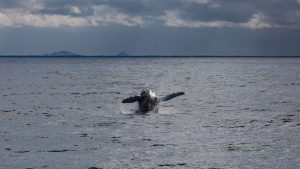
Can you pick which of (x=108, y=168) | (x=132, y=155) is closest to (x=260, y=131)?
(x=132, y=155)

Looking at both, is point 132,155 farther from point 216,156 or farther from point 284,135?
point 284,135

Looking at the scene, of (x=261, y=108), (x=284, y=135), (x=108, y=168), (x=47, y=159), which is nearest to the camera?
(x=108, y=168)

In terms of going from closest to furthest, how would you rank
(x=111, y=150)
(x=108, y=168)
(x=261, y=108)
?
(x=108, y=168), (x=111, y=150), (x=261, y=108)

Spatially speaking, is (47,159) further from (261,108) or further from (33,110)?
(261,108)

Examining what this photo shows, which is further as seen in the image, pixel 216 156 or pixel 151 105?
pixel 151 105

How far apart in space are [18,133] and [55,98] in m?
27.3

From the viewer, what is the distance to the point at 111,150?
2725 cm

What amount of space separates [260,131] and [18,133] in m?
16.8

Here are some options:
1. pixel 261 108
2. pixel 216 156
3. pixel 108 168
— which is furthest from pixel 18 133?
pixel 261 108

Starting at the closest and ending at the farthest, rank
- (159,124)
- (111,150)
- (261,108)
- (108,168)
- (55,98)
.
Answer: (108,168) → (111,150) → (159,124) → (261,108) → (55,98)

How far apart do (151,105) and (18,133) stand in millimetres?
15106

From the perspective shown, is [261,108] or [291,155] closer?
[291,155]

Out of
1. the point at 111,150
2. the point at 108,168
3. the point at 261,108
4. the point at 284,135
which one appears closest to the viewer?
the point at 108,168

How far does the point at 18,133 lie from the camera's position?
33125 millimetres
